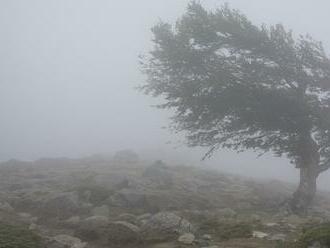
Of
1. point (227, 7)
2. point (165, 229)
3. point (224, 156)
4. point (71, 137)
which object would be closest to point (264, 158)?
point (224, 156)

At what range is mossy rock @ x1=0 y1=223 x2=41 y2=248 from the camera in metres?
12.2

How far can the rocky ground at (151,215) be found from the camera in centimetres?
1399

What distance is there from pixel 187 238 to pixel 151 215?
17.3 feet

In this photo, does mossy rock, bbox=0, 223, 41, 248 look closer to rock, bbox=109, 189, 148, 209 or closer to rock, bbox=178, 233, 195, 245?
rock, bbox=178, 233, 195, 245

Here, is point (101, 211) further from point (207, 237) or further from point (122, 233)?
point (207, 237)

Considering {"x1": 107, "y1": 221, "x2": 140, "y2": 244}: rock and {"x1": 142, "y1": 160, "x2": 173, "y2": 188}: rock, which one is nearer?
{"x1": 107, "y1": 221, "x2": 140, "y2": 244}: rock

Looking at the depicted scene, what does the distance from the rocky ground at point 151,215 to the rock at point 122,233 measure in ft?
0.10

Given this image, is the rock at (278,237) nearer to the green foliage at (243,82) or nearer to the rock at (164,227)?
the rock at (164,227)

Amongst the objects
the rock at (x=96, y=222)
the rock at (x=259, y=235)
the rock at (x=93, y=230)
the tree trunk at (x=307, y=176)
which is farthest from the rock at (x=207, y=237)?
the tree trunk at (x=307, y=176)

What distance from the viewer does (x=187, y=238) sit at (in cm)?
1427

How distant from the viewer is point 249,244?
1384 cm

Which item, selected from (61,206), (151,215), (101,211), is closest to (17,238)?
(151,215)

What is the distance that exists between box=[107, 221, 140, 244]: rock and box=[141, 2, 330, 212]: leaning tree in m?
12.8

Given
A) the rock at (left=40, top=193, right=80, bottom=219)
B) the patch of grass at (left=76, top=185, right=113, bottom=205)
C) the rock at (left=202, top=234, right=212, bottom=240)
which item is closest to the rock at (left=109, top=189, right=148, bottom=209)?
the patch of grass at (left=76, top=185, right=113, bottom=205)
